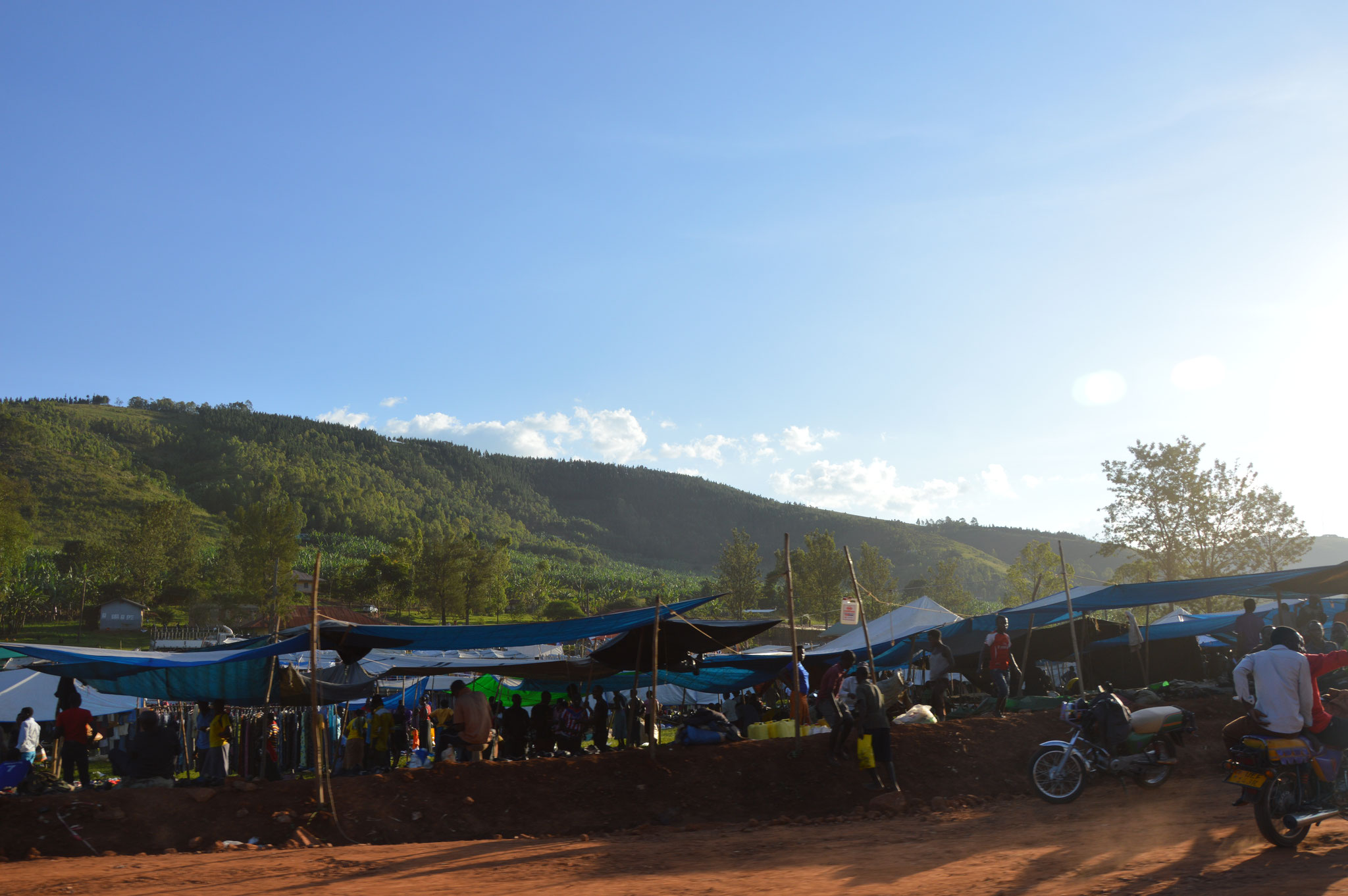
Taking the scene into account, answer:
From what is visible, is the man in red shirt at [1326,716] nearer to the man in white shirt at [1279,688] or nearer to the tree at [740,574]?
the man in white shirt at [1279,688]

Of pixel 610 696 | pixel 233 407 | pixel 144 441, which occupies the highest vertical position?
pixel 233 407

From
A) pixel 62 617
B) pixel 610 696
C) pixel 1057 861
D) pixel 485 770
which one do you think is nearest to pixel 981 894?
pixel 1057 861

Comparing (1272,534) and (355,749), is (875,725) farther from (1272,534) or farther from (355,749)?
(1272,534)

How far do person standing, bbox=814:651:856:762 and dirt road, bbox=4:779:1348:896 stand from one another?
5.44 feet

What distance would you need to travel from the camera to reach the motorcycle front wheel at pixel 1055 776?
9.50m

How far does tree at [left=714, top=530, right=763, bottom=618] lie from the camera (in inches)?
1989

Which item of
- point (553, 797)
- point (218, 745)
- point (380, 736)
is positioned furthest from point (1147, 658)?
point (218, 745)

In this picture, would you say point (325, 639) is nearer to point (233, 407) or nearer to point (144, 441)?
point (144, 441)

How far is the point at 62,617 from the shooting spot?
57.3 metres

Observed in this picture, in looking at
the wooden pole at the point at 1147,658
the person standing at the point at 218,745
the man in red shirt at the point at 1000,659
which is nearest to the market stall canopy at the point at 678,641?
the man in red shirt at the point at 1000,659

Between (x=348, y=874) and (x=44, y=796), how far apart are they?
188 inches

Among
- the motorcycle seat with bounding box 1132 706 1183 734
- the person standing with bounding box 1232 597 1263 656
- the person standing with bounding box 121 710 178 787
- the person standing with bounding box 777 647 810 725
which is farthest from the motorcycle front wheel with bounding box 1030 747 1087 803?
the person standing with bounding box 121 710 178 787

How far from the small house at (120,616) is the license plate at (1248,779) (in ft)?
200

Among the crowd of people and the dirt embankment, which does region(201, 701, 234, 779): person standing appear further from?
the crowd of people
